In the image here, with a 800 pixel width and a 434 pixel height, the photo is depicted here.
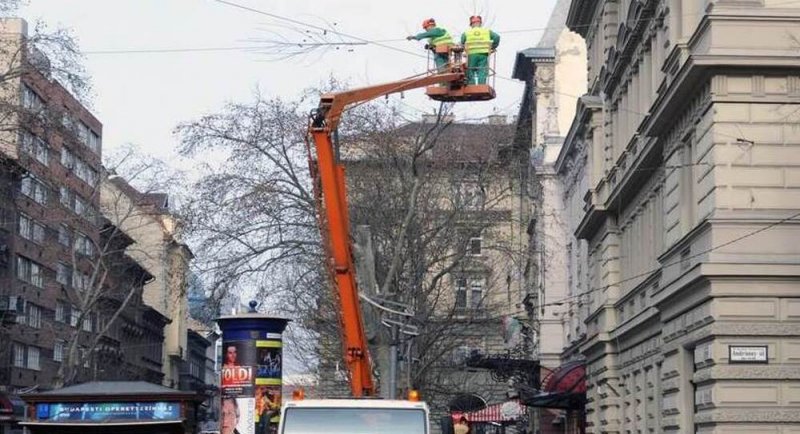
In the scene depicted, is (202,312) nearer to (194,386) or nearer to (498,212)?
(498,212)

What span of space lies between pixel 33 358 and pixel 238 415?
5257 cm

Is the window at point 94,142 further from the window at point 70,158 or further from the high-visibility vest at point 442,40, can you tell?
the high-visibility vest at point 442,40

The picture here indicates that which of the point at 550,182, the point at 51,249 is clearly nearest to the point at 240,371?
the point at 550,182

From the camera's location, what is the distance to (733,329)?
2520cm

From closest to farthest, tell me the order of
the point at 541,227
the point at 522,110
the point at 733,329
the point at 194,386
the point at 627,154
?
the point at 733,329 < the point at 627,154 < the point at 541,227 < the point at 522,110 < the point at 194,386

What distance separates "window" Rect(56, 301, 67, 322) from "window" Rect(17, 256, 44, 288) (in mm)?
4367

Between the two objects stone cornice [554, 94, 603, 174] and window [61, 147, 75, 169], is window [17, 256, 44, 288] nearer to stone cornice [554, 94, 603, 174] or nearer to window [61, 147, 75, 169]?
window [61, 147, 75, 169]

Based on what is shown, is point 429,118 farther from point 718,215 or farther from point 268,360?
point 718,215

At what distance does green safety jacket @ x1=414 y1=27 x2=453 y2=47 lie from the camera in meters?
30.1

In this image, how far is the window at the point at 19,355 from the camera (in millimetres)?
75812

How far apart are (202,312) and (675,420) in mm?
20398

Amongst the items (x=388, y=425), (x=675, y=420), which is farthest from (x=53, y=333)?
(x=388, y=425)

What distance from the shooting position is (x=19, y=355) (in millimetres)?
76750

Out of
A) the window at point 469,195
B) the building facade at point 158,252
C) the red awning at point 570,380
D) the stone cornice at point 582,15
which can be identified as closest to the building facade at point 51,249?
the building facade at point 158,252
